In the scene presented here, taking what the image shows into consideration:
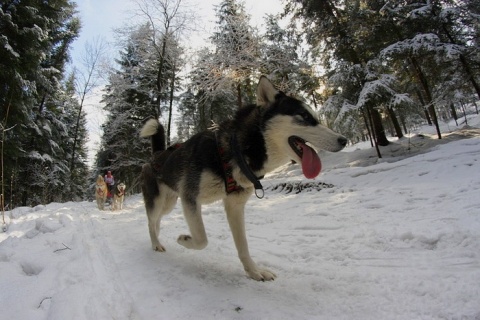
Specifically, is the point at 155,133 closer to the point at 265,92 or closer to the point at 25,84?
the point at 265,92

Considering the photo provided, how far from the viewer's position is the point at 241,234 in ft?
10.3

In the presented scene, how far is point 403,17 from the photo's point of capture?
14164 millimetres

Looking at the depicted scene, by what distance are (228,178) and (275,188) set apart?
28.0 ft

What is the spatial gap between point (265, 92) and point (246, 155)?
0.76 metres

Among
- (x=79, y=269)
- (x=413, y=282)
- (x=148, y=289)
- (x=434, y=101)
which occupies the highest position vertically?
(x=434, y=101)

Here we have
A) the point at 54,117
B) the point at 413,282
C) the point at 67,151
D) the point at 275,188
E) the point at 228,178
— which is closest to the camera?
the point at 413,282

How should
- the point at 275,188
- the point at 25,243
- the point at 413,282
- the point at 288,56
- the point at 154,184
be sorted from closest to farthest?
the point at 413,282 < the point at 25,243 < the point at 154,184 < the point at 275,188 < the point at 288,56

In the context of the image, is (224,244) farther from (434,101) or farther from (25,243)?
(434,101)

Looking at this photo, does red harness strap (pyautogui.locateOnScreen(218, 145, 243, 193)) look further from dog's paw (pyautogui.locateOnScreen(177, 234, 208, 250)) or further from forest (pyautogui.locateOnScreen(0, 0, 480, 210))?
forest (pyautogui.locateOnScreen(0, 0, 480, 210))

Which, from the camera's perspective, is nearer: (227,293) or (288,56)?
(227,293)

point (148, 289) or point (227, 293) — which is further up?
point (148, 289)

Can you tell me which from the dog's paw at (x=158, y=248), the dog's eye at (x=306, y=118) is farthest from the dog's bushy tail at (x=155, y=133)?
the dog's eye at (x=306, y=118)

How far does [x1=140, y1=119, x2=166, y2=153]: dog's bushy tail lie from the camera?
478 cm

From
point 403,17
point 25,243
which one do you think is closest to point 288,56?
point 403,17
